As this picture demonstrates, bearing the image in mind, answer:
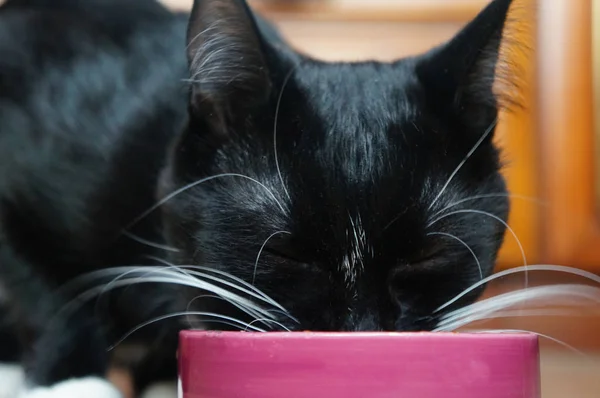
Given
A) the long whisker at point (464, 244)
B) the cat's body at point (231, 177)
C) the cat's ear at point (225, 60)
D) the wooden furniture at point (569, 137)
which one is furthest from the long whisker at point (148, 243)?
the wooden furniture at point (569, 137)

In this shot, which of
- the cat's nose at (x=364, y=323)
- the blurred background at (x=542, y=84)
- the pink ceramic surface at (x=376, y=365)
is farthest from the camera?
the blurred background at (x=542, y=84)

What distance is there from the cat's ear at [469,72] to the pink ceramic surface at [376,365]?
28 centimetres

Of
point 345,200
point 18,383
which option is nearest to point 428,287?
point 345,200

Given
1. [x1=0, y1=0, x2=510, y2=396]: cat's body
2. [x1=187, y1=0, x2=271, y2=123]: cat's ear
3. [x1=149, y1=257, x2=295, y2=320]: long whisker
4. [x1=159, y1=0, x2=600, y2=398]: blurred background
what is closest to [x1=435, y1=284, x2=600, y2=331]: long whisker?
[x1=0, y1=0, x2=510, y2=396]: cat's body

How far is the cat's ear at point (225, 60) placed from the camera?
1.91ft

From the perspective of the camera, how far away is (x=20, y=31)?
85 cm

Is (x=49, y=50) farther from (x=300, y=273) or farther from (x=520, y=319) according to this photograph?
(x=520, y=319)

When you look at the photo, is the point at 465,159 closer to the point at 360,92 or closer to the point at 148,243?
the point at 360,92

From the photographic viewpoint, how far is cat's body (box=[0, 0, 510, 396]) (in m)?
0.58

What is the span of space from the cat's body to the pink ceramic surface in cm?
16

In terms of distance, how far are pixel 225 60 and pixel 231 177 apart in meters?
0.10

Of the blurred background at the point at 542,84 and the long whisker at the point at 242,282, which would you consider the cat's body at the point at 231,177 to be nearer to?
the long whisker at the point at 242,282

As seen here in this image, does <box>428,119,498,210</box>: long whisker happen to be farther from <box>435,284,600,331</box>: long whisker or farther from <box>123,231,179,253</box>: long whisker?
<box>123,231,179,253</box>: long whisker

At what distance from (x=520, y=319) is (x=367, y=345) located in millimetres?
801
